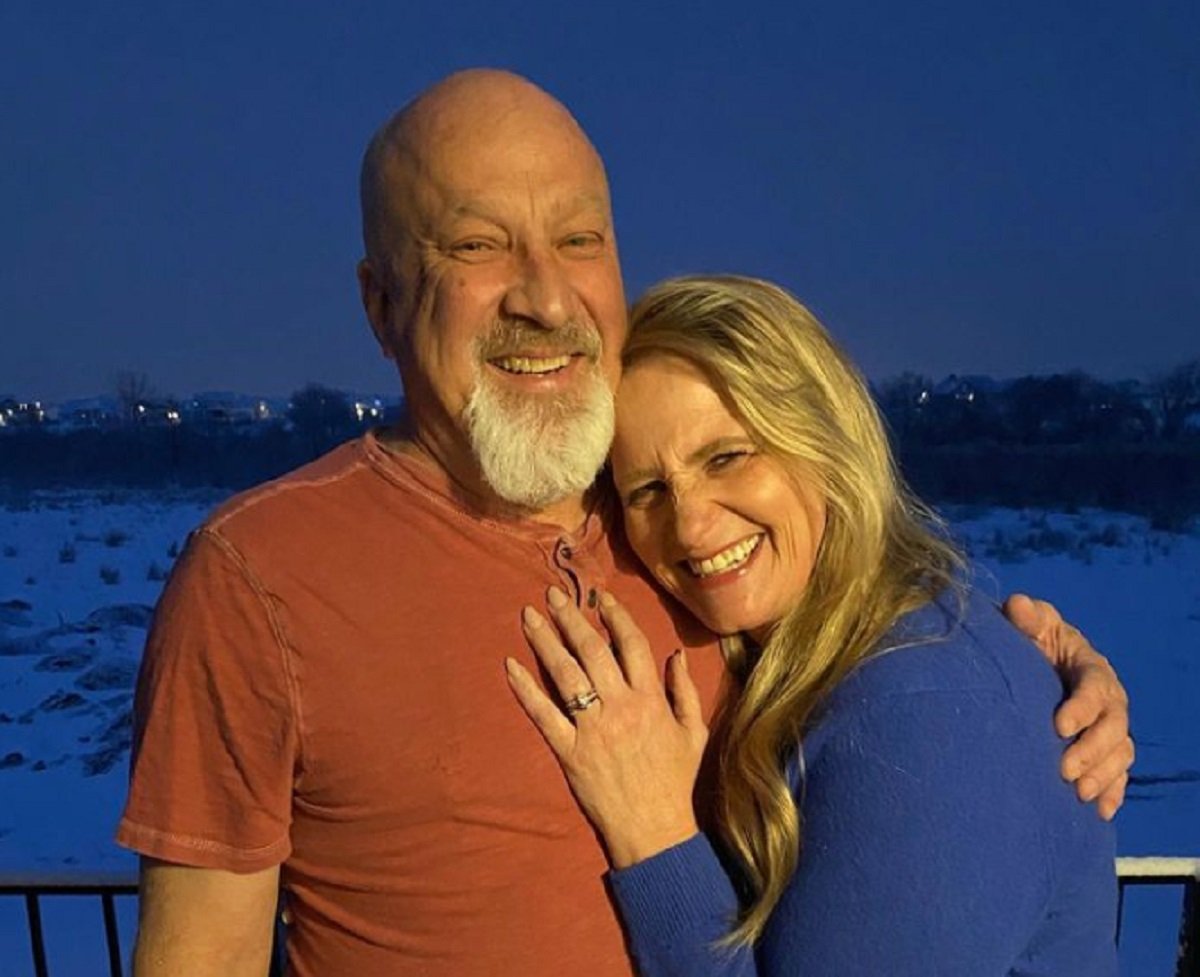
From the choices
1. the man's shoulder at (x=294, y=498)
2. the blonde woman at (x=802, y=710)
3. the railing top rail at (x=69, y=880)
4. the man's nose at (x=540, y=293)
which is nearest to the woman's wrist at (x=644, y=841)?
the blonde woman at (x=802, y=710)

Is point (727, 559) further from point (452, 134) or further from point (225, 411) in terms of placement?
point (225, 411)

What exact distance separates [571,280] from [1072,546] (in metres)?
11.8

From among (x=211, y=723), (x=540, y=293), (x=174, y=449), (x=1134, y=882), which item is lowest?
(x=174, y=449)

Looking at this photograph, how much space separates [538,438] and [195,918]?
31.1 inches

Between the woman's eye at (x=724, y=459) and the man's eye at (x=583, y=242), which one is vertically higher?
the man's eye at (x=583, y=242)

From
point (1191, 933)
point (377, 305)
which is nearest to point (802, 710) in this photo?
point (377, 305)

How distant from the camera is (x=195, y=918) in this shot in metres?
1.44

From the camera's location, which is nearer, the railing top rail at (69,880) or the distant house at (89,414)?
the railing top rail at (69,880)

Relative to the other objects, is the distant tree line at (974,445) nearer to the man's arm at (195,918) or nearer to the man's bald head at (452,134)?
the man's bald head at (452,134)

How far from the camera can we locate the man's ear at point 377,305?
66.8 inches

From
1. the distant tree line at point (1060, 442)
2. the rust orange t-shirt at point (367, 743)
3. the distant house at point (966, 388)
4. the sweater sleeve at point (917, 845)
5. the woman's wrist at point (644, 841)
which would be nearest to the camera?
the sweater sleeve at point (917, 845)

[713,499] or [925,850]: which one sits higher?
[713,499]

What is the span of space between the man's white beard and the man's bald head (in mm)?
318

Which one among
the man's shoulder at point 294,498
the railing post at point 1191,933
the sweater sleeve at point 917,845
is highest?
the man's shoulder at point 294,498
